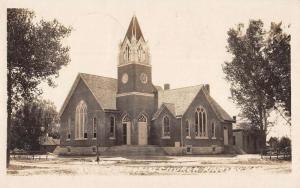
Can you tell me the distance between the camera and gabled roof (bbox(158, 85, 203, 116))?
1670 centimetres

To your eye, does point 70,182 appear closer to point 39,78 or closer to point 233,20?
point 39,78

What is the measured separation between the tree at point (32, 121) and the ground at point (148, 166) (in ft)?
2.07

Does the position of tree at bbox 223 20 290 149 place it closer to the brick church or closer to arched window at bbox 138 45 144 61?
the brick church

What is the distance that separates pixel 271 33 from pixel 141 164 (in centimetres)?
513

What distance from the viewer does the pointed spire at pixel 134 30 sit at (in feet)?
50.2

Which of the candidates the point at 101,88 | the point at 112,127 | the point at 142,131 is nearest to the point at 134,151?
the point at 142,131

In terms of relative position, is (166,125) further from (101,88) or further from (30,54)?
(30,54)

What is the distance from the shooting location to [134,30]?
15609 millimetres

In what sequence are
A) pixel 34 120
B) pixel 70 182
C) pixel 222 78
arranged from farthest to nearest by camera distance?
pixel 34 120, pixel 222 78, pixel 70 182

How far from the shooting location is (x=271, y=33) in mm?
15672

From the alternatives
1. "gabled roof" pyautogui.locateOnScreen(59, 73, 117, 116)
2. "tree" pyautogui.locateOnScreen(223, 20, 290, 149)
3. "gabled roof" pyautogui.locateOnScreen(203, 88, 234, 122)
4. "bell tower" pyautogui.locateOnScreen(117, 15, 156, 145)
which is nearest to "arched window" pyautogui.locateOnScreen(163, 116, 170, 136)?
"bell tower" pyautogui.locateOnScreen(117, 15, 156, 145)

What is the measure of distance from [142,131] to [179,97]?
65.5 inches

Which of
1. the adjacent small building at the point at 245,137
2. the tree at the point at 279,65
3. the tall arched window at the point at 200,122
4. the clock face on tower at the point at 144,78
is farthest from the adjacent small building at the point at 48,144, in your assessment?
the tree at the point at 279,65

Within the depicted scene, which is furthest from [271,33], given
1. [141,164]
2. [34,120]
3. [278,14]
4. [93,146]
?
[34,120]
